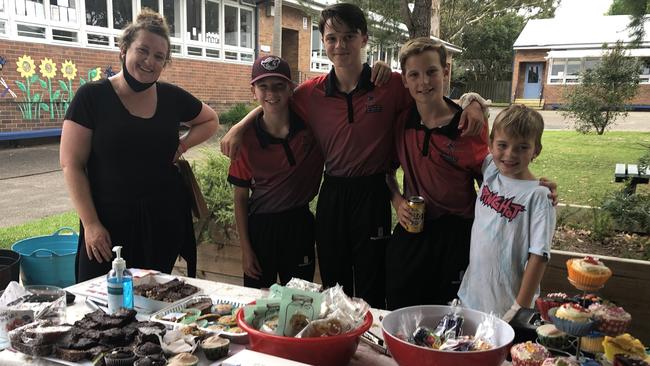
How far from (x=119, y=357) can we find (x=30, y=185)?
291 inches

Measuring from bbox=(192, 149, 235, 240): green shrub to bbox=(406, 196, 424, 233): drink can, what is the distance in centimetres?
215

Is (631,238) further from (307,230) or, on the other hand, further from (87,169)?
(87,169)

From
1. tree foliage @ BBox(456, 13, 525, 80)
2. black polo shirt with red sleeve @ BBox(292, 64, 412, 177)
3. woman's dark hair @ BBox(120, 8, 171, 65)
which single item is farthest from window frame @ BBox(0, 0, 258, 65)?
tree foliage @ BBox(456, 13, 525, 80)

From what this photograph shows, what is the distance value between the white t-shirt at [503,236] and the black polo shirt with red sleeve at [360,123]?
61 cm

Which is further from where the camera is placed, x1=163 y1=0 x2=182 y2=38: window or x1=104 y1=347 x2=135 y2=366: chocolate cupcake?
x1=163 y1=0 x2=182 y2=38: window

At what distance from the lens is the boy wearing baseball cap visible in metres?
2.87

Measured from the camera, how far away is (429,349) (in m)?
1.49

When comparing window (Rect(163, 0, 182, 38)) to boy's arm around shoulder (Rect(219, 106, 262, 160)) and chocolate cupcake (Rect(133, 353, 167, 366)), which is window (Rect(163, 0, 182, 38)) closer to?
boy's arm around shoulder (Rect(219, 106, 262, 160))

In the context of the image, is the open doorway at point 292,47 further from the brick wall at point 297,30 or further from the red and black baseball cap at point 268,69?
the red and black baseball cap at point 268,69

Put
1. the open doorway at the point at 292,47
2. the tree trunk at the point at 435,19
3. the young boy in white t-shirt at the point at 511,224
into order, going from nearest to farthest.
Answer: the young boy in white t-shirt at the point at 511,224
the tree trunk at the point at 435,19
the open doorway at the point at 292,47

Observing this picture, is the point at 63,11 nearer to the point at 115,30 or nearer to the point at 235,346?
the point at 115,30

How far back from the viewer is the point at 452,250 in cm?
265

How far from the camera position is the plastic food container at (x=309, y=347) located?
164cm

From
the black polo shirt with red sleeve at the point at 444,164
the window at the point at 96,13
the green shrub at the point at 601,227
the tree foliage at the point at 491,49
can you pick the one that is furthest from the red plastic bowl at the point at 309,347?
the tree foliage at the point at 491,49
